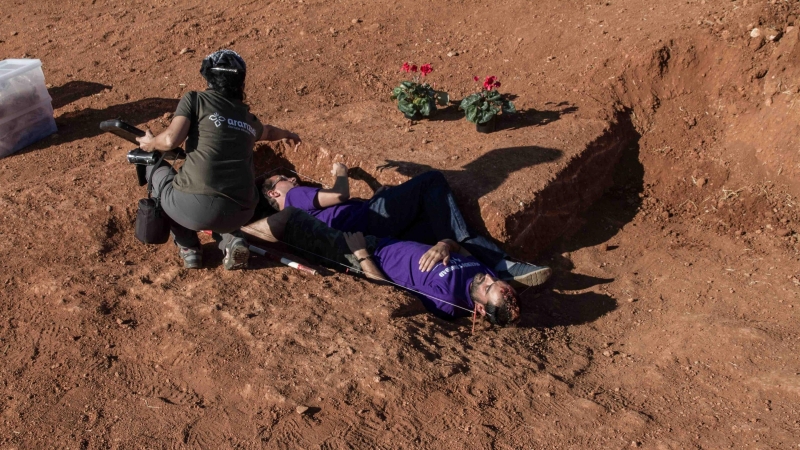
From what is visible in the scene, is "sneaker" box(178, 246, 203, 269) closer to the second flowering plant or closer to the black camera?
the black camera

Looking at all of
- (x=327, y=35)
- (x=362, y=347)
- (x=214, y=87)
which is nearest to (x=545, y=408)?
(x=362, y=347)

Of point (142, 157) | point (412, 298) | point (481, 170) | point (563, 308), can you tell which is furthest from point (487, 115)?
point (142, 157)

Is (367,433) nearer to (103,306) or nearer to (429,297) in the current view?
(429,297)

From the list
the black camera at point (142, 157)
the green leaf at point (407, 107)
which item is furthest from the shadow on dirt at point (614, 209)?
the black camera at point (142, 157)

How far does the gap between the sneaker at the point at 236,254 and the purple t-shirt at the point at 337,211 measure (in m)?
0.78

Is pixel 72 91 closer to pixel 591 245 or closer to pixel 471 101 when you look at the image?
pixel 471 101

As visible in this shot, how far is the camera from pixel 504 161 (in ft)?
18.2

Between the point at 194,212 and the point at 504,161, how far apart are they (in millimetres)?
2385

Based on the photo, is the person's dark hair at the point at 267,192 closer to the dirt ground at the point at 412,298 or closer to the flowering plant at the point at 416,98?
the dirt ground at the point at 412,298

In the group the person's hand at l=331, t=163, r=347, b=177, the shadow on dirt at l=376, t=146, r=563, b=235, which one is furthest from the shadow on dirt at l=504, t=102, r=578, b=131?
the person's hand at l=331, t=163, r=347, b=177

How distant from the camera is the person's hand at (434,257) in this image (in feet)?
15.3

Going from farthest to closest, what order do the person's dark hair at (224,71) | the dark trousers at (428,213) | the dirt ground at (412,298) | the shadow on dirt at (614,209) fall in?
the shadow on dirt at (614,209)
the dark trousers at (428,213)
the person's dark hair at (224,71)
the dirt ground at (412,298)

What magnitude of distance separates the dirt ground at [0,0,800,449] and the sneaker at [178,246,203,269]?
9 cm

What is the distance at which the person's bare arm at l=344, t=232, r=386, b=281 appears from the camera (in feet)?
15.9
